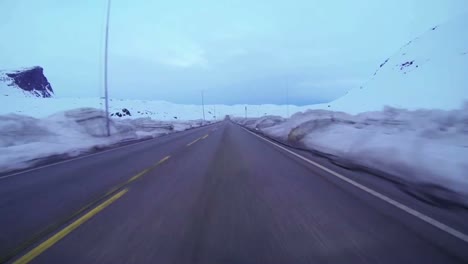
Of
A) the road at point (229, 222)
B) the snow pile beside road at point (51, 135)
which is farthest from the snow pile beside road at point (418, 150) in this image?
the snow pile beside road at point (51, 135)

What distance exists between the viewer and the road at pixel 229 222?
10.8 ft

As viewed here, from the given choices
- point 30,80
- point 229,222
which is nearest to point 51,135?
point 229,222

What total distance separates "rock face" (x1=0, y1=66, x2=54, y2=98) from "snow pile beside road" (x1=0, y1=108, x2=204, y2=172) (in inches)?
5088

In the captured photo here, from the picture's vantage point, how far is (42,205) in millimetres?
5699

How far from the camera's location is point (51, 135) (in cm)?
2127

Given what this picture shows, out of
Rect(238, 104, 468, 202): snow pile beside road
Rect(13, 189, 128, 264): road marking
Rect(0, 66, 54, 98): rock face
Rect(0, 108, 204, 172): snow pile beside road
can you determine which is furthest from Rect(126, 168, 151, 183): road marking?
Rect(0, 66, 54, 98): rock face

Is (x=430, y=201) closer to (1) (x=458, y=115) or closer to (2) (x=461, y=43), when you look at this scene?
(1) (x=458, y=115)

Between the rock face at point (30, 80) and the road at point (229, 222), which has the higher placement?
the rock face at point (30, 80)

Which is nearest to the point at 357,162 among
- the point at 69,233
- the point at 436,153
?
the point at 436,153

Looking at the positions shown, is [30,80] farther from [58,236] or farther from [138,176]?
[58,236]

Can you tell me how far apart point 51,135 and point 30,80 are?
146 m

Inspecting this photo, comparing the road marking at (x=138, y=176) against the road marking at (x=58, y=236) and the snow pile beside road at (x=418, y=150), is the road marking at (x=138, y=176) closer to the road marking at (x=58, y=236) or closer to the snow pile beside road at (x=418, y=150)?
the road marking at (x=58, y=236)

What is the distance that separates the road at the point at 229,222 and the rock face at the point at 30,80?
154400 millimetres

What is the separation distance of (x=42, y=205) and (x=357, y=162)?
827cm
